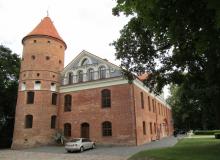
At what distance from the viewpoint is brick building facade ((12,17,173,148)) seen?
28.2 metres

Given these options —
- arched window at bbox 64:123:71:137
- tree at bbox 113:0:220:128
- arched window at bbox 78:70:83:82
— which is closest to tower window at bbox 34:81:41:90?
arched window at bbox 78:70:83:82

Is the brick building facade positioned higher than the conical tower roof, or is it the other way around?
the conical tower roof

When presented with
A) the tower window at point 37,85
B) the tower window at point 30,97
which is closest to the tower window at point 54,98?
the tower window at point 37,85

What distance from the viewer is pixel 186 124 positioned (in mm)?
68500

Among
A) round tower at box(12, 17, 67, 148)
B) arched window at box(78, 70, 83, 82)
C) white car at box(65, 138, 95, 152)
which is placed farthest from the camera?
arched window at box(78, 70, 83, 82)

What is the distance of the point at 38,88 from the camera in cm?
3130

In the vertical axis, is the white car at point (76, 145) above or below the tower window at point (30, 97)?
below

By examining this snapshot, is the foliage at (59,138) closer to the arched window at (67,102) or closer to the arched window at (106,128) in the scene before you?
the arched window at (67,102)

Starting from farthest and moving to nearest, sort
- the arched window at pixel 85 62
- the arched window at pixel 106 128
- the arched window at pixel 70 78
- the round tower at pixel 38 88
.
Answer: the arched window at pixel 70 78 → the arched window at pixel 85 62 → the round tower at pixel 38 88 → the arched window at pixel 106 128

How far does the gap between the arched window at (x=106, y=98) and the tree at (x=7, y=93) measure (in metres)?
13.9

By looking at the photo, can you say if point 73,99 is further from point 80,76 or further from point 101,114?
point 101,114

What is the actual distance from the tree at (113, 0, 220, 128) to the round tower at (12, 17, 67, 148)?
52.0 ft

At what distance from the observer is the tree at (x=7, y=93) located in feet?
110

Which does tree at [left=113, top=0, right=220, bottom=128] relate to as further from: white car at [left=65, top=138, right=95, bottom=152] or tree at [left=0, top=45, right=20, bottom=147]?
tree at [left=0, top=45, right=20, bottom=147]
